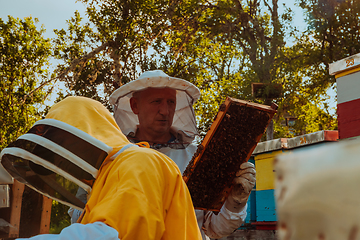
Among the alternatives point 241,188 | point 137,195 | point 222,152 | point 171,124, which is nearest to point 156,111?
point 171,124

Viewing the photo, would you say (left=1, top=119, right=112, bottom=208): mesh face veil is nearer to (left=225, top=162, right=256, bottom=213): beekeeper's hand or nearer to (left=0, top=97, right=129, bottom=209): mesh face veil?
(left=0, top=97, right=129, bottom=209): mesh face veil

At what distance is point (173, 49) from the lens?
13.6m

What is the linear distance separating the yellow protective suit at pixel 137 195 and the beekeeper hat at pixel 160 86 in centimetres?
142

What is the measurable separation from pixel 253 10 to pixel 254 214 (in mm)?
10200

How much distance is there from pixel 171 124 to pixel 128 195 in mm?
1835

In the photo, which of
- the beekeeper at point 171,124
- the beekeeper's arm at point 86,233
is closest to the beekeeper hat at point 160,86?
the beekeeper at point 171,124

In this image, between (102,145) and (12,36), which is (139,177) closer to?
(102,145)

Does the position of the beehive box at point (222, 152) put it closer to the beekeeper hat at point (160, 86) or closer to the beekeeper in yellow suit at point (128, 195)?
the beekeeper hat at point (160, 86)

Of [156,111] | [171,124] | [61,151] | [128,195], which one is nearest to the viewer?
[128,195]

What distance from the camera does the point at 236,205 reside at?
2.40 meters

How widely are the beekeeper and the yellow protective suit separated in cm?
119

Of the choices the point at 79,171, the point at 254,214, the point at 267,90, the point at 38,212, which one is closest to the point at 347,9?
the point at 267,90

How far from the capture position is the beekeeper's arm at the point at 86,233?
885 millimetres

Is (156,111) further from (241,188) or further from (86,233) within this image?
(86,233)
